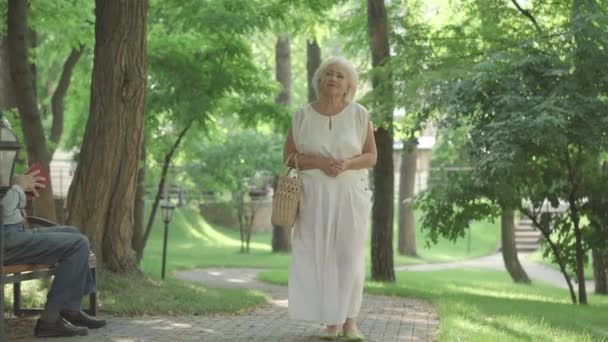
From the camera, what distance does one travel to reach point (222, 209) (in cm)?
3975

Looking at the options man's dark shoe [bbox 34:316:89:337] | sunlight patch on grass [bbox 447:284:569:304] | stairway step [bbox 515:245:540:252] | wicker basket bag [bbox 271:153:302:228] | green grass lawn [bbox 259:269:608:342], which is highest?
wicker basket bag [bbox 271:153:302:228]

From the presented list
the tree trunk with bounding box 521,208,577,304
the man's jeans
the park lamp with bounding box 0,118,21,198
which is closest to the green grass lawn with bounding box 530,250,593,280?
the tree trunk with bounding box 521,208,577,304

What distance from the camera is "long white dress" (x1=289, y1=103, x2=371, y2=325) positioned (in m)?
6.71

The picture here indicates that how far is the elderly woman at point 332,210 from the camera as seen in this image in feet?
22.0

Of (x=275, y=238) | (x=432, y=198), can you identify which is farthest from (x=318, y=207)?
(x=275, y=238)

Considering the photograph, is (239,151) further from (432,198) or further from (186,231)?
(432,198)

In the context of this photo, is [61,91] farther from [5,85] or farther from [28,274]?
[28,274]

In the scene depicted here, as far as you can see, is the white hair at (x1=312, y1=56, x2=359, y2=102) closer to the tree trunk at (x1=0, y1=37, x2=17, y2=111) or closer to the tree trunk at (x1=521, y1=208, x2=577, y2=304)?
the tree trunk at (x1=521, y1=208, x2=577, y2=304)

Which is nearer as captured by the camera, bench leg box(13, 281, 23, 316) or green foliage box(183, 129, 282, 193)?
bench leg box(13, 281, 23, 316)

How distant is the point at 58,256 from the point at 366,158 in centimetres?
222

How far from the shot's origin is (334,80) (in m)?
6.82

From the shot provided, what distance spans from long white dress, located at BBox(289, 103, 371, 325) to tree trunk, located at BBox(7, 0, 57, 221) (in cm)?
463

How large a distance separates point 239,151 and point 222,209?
31.1ft

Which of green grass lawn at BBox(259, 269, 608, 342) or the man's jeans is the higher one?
the man's jeans
